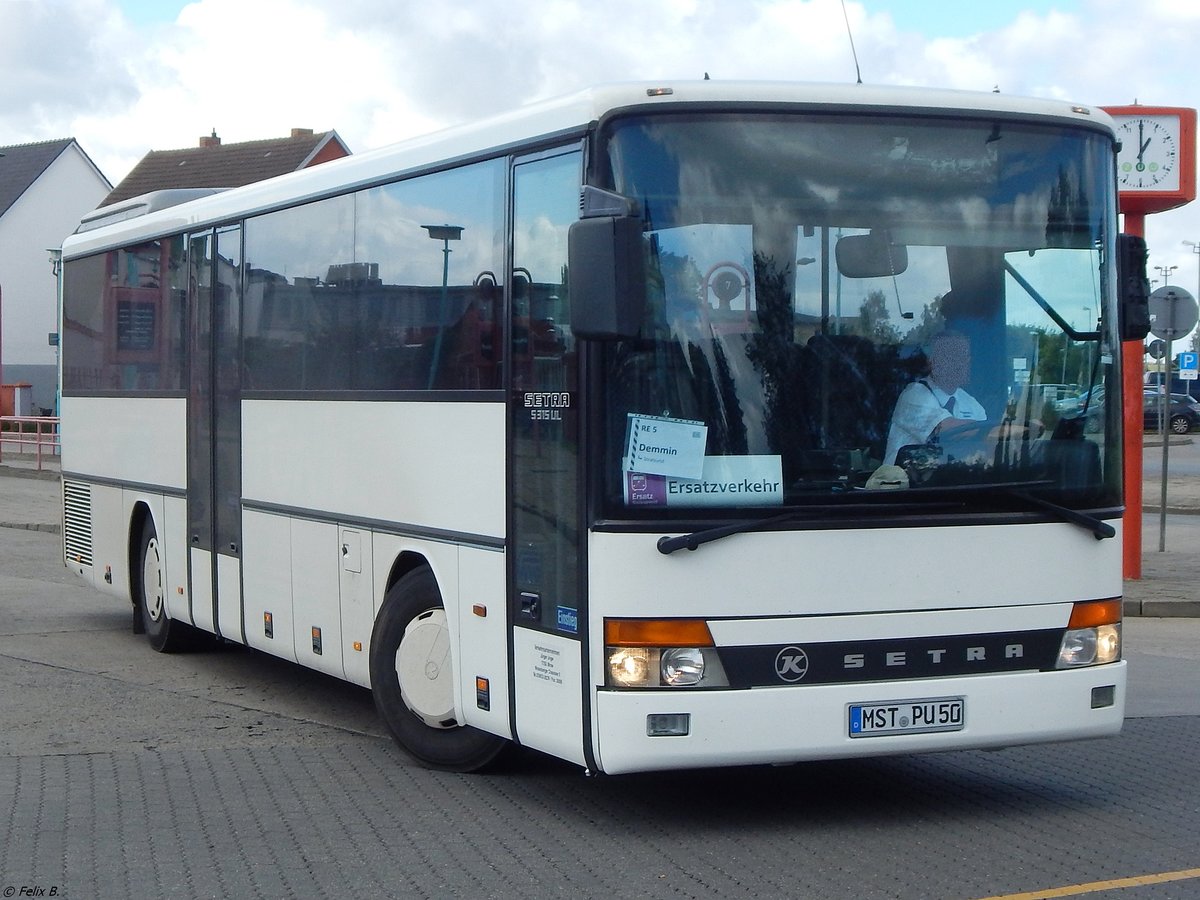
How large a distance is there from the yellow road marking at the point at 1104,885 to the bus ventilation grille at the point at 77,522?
9406 millimetres

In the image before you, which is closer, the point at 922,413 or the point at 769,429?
the point at 769,429

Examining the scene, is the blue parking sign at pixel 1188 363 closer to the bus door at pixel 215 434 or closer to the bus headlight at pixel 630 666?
the bus door at pixel 215 434

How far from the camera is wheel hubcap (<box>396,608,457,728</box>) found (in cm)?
794

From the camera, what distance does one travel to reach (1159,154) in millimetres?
15953

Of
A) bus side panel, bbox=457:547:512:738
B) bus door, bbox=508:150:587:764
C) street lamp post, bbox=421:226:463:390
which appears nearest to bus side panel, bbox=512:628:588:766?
bus door, bbox=508:150:587:764

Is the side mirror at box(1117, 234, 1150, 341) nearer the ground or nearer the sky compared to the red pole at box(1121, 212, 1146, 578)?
nearer the sky

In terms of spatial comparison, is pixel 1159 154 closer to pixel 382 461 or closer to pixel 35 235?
pixel 382 461

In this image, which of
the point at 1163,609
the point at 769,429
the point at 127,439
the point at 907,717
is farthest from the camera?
the point at 1163,609

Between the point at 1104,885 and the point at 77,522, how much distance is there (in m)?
9.99

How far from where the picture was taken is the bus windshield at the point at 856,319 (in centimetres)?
654

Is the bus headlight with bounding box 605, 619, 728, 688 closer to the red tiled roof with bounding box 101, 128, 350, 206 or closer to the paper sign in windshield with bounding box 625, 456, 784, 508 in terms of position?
the paper sign in windshield with bounding box 625, 456, 784, 508

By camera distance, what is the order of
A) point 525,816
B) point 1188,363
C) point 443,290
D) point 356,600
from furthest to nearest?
point 1188,363
point 356,600
point 443,290
point 525,816

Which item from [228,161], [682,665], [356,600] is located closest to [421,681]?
[356,600]

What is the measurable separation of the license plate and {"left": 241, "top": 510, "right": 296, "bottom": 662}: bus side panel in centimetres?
408
